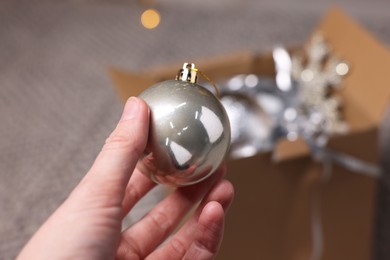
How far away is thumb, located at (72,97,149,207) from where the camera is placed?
0.52 m

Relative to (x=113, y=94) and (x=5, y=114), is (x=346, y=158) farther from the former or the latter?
(x=5, y=114)

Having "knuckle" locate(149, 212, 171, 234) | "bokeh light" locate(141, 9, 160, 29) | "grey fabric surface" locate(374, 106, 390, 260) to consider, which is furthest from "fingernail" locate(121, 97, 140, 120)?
"bokeh light" locate(141, 9, 160, 29)

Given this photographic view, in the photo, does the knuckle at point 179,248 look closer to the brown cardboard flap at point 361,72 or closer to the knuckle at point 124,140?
the knuckle at point 124,140

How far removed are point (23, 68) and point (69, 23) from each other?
26 centimetres

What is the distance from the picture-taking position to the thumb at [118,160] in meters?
0.52

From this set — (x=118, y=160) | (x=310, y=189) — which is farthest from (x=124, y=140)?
(x=310, y=189)

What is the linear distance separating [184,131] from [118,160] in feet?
0.25

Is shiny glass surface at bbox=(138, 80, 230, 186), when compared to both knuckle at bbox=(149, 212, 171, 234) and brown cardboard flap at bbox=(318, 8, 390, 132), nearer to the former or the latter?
knuckle at bbox=(149, 212, 171, 234)

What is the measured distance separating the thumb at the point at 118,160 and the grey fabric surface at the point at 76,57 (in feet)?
0.85

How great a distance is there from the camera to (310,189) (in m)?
0.83

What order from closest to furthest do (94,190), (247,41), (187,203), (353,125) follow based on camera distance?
1. (94,190)
2. (187,203)
3. (353,125)
4. (247,41)

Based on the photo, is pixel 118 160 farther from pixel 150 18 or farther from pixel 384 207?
pixel 150 18

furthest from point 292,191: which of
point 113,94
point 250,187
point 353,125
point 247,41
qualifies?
point 247,41

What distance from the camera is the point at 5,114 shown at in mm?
1167
